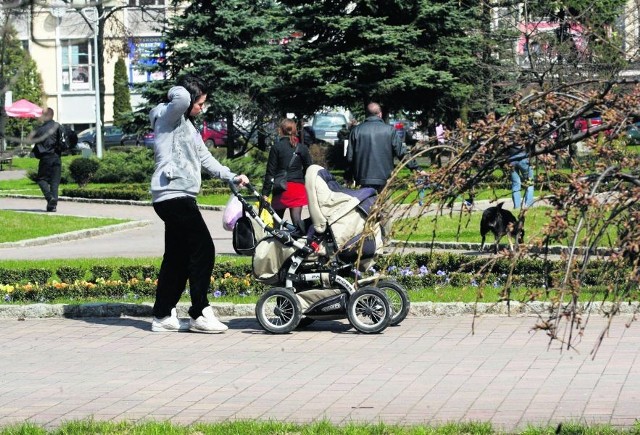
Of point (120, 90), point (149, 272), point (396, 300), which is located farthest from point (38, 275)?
point (120, 90)

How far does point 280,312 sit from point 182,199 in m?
1.18

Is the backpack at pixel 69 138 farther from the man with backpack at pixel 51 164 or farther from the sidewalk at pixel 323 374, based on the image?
the sidewalk at pixel 323 374

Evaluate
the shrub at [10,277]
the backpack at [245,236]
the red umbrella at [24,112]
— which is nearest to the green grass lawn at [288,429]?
the red umbrella at [24,112]

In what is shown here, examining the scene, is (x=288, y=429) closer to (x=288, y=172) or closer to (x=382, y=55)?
(x=288, y=172)

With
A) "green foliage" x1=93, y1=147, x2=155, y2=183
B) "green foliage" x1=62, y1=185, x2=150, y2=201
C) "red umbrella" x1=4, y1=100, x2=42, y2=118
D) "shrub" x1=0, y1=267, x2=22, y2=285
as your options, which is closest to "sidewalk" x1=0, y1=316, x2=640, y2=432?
"red umbrella" x1=4, y1=100, x2=42, y2=118

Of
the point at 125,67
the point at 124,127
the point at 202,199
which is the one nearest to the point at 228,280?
the point at 202,199

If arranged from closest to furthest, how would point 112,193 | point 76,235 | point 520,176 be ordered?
point 520,176 → point 76,235 → point 112,193

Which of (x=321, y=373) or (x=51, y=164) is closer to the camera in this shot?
(x=321, y=373)

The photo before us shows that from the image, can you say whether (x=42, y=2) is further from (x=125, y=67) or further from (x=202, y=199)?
(x=125, y=67)

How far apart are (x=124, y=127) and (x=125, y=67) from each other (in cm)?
3189

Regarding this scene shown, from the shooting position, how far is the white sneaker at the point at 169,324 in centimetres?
1035

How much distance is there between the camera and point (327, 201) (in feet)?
32.5

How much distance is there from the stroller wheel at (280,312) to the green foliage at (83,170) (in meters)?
23.9

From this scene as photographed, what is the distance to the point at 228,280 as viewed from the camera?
483 inches
